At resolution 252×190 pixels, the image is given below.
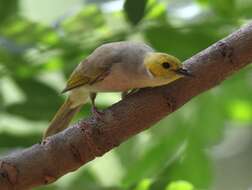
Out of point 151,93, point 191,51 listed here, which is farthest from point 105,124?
point 191,51

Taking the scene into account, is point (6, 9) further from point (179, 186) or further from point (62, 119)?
point (179, 186)

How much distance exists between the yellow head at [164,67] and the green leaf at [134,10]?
4 cm

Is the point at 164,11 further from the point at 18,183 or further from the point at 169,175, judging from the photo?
the point at 18,183

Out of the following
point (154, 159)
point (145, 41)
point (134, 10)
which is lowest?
point (154, 159)

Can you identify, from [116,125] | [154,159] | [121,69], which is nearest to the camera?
[116,125]

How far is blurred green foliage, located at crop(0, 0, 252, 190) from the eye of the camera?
752mm

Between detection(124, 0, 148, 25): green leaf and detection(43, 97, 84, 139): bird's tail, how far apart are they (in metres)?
0.15

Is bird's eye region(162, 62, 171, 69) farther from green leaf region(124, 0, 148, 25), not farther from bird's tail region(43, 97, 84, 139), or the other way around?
bird's tail region(43, 97, 84, 139)

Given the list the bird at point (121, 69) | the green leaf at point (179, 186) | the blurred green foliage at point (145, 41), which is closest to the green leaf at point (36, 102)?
the blurred green foliage at point (145, 41)

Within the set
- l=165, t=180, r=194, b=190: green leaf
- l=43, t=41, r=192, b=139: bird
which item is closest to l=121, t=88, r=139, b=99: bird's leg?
l=43, t=41, r=192, b=139: bird

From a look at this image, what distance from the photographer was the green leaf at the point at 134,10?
61cm

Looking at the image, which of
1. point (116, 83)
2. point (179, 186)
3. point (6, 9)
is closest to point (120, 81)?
point (116, 83)

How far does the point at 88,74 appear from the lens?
0.66 m

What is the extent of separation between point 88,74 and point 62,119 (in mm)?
119
